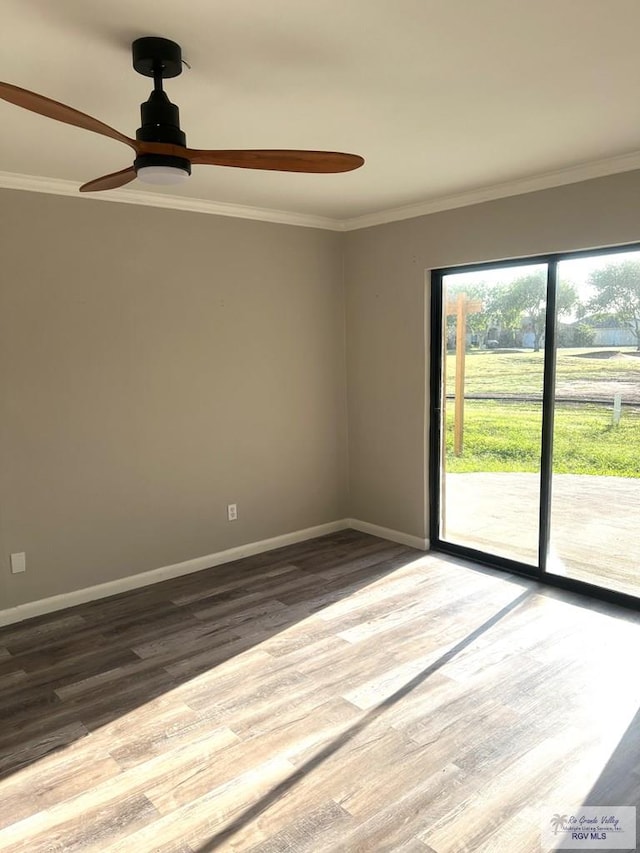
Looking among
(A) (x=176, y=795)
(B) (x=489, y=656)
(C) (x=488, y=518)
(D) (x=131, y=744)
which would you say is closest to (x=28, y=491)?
(D) (x=131, y=744)

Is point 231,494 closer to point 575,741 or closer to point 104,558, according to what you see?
point 104,558

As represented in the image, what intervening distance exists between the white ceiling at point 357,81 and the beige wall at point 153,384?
0.57 m

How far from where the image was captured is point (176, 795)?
2.13 metres

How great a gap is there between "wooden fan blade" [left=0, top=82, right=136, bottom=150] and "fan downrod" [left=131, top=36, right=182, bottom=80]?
0.29 metres

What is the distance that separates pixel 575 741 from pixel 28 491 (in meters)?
2.98

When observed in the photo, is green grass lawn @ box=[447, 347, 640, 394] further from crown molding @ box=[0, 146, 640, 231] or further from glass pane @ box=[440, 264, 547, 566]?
crown molding @ box=[0, 146, 640, 231]

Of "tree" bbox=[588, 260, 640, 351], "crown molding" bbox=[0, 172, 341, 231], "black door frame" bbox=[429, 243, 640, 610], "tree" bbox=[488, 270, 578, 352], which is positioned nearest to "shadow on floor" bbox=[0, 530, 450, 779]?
"black door frame" bbox=[429, 243, 640, 610]

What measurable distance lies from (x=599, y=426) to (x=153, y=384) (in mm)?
2689

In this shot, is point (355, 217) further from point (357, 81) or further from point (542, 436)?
point (357, 81)

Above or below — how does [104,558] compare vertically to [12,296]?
below

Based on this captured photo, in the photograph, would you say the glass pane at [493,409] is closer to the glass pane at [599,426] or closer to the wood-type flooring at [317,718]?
the glass pane at [599,426]

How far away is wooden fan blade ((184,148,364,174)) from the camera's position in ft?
6.48

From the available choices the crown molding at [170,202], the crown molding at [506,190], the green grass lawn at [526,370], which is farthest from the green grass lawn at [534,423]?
the crown molding at [170,202]

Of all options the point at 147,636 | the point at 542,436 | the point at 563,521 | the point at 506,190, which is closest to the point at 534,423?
the point at 542,436
